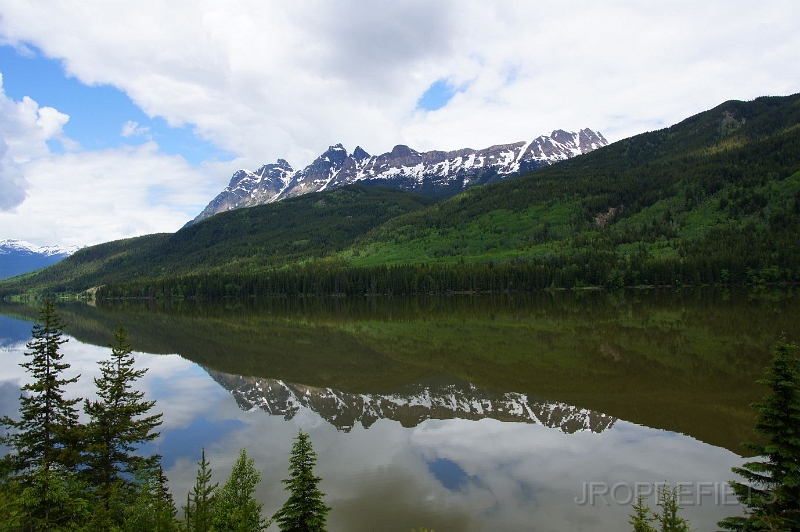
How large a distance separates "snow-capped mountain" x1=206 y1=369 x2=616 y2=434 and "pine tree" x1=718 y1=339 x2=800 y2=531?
1453 centimetres

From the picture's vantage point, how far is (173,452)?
1024 inches

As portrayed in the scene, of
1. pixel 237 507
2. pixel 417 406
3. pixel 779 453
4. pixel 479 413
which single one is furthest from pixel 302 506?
pixel 417 406

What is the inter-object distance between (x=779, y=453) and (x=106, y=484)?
21.3 meters

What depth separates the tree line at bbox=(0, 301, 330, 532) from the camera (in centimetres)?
1198

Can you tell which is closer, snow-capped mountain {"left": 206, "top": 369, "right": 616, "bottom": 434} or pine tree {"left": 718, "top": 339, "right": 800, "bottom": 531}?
pine tree {"left": 718, "top": 339, "right": 800, "bottom": 531}

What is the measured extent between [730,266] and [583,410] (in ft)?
426

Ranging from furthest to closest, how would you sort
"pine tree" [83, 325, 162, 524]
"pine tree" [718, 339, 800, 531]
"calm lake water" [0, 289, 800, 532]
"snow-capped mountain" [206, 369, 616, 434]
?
"snow-capped mountain" [206, 369, 616, 434] → "calm lake water" [0, 289, 800, 532] → "pine tree" [83, 325, 162, 524] → "pine tree" [718, 339, 800, 531]

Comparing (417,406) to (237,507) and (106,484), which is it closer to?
(106,484)

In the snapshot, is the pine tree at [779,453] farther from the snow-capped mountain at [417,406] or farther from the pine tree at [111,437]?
the pine tree at [111,437]

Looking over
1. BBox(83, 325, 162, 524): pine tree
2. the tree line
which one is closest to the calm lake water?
BBox(83, 325, 162, 524): pine tree

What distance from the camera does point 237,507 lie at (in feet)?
39.1

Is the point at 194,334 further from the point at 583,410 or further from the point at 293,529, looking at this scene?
the point at 293,529

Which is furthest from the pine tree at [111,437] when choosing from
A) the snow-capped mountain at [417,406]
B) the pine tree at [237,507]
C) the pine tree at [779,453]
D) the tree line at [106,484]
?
the pine tree at [779,453]

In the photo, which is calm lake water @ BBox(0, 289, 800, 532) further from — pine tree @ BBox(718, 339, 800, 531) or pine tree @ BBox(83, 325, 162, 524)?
pine tree @ BBox(718, 339, 800, 531)
